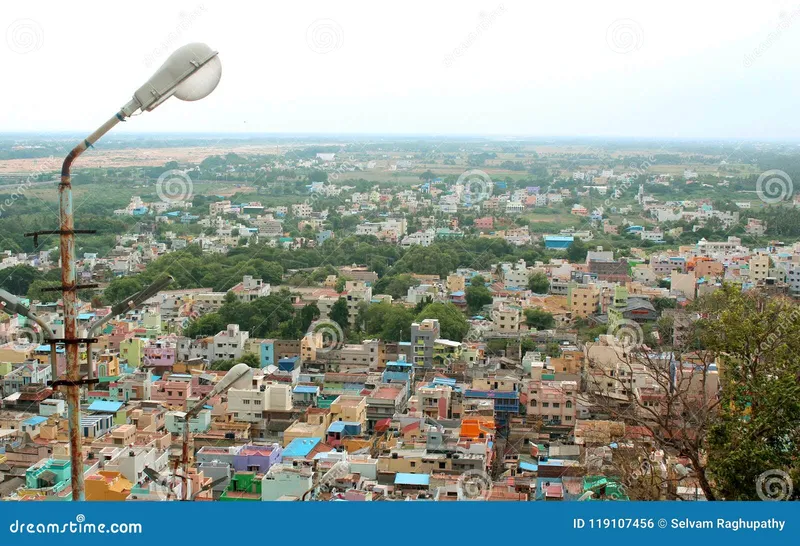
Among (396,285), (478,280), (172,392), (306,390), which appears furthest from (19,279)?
(478,280)

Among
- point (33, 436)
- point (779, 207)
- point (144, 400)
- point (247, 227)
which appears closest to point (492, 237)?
point (247, 227)

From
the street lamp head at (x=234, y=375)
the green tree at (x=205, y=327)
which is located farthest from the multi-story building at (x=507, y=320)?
the street lamp head at (x=234, y=375)

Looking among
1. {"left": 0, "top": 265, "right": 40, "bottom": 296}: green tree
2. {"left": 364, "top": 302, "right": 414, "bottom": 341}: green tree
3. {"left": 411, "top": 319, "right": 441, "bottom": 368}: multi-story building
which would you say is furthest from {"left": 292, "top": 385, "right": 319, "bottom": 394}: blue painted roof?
{"left": 0, "top": 265, "right": 40, "bottom": 296}: green tree

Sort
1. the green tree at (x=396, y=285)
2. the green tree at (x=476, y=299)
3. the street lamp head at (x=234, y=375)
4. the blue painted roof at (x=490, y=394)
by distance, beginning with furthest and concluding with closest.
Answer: the green tree at (x=396, y=285) → the green tree at (x=476, y=299) → the blue painted roof at (x=490, y=394) → the street lamp head at (x=234, y=375)

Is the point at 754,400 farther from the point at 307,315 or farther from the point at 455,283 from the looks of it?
the point at 455,283

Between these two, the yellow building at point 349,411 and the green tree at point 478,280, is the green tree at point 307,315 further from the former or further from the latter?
the yellow building at point 349,411
